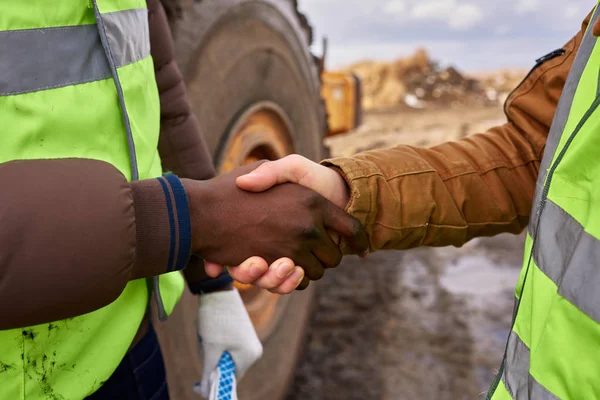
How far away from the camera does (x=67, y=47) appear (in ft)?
2.85

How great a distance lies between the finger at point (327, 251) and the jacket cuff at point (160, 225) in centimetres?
32

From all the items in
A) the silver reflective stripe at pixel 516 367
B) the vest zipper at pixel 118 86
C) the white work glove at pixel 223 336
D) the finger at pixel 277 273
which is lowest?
the white work glove at pixel 223 336

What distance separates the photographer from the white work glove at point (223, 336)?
4.46ft

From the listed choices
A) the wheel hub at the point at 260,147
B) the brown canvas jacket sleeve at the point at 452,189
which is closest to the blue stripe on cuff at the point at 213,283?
the brown canvas jacket sleeve at the point at 452,189

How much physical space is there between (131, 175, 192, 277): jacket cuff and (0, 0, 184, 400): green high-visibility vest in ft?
0.17

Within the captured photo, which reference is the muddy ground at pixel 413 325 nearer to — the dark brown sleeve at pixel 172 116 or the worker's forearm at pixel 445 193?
the worker's forearm at pixel 445 193

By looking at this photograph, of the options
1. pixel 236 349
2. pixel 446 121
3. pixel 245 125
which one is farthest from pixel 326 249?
pixel 446 121

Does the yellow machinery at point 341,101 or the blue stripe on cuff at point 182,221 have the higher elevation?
the blue stripe on cuff at point 182,221

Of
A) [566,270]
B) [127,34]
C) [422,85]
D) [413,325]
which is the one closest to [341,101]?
[413,325]

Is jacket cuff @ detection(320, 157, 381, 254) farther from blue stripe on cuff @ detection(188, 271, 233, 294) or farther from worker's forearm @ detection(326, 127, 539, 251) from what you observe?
blue stripe on cuff @ detection(188, 271, 233, 294)

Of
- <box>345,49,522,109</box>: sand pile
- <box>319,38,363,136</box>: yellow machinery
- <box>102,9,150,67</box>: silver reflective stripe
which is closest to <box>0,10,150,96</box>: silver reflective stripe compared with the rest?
<box>102,9,150,67</box>: silver reflective stripe

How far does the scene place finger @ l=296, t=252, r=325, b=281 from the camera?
4.01 feet

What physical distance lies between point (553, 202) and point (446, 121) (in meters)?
7.31

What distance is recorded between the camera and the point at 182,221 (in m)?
0.98
